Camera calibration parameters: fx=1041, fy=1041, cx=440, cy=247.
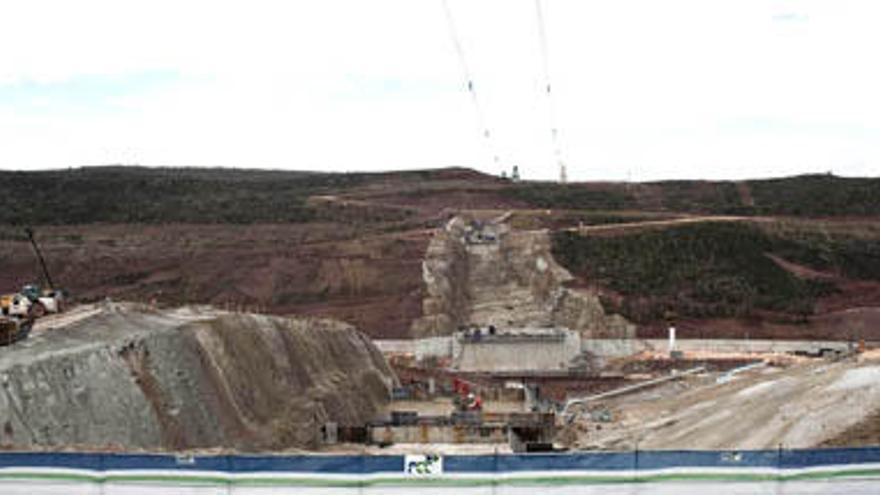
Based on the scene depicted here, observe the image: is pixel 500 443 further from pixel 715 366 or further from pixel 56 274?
pixel 56 274

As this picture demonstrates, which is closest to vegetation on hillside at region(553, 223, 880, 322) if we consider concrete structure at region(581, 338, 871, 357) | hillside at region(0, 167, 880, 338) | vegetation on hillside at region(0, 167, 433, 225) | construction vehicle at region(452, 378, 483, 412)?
hillside at region(0, 167, 880, 338)

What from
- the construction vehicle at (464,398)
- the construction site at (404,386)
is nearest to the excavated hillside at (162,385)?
the construction site at (404,386)

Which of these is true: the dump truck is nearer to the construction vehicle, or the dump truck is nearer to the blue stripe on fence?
the blue stripe on fence

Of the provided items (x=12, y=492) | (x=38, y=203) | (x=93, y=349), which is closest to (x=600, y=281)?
(x=93, y=349)

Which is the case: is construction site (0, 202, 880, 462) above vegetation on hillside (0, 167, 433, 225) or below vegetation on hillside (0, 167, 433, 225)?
below

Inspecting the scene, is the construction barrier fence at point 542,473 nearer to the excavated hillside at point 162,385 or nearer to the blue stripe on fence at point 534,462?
the blue stripe on fence at point 534,462

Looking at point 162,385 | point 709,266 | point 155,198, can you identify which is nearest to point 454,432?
point 162,385
